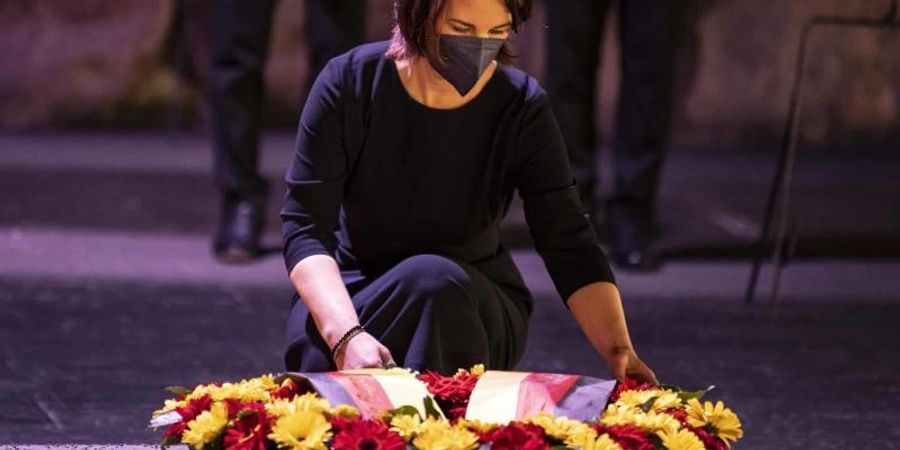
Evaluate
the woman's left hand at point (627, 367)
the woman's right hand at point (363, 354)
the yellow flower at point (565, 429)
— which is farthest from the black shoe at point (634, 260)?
the yellow flower at point (565, 429)

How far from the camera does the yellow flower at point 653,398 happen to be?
2.59m

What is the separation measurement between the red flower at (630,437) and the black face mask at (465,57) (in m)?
0.64

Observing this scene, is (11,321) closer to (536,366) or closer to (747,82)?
Answer: (536,366)

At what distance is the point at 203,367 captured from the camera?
3955 millimetres

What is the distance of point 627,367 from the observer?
9.30 ft

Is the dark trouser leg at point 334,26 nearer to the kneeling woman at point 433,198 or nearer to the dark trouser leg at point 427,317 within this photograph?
the kneeling woman at point 433,198

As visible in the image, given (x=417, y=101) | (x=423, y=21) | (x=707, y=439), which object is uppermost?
(x=423, y=21)

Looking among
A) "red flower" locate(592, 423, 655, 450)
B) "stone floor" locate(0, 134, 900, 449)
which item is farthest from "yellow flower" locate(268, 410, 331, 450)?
"stone floor" locate(0, 134, 900, 449)

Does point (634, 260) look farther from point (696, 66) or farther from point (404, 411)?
point (696, 66)

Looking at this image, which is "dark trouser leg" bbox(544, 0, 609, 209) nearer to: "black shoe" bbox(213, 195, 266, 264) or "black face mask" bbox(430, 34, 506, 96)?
"black shoe" bbox(213, 195, 266, 264)

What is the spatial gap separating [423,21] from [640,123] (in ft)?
8.55

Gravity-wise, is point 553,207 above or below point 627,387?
above

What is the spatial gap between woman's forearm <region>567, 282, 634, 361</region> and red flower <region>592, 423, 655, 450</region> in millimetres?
373

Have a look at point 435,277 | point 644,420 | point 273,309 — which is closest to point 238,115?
point 273,309
